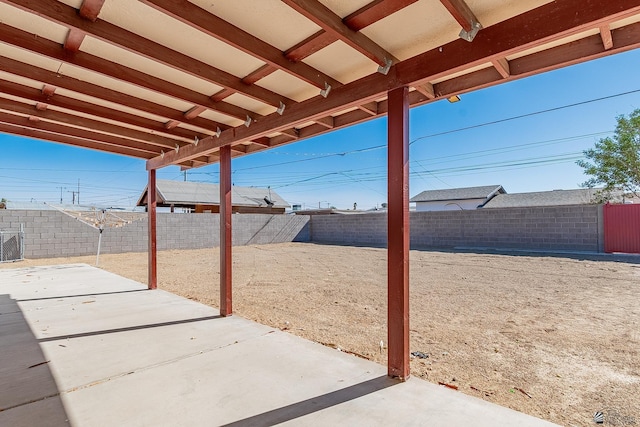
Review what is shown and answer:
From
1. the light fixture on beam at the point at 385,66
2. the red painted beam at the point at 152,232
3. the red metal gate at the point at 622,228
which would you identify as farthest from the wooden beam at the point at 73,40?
the red metal gate at the point at 622,228

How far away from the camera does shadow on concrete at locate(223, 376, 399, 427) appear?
169 centimetres

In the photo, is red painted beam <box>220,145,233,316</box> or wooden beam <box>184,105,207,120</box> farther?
red painted beam <box>220,145,233,316</box>

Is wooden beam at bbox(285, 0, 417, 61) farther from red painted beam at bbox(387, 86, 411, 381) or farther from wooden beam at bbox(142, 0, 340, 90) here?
red painted beam at bbox(387, 86, 411, 381)

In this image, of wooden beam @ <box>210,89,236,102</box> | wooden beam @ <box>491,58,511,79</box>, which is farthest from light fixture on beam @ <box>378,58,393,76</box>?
wooden beam @ <box>210,89,236,102</box>

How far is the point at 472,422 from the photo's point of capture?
65.7 inches

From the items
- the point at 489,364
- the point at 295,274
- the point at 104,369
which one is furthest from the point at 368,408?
the point at 295,274

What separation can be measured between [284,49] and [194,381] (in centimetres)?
223

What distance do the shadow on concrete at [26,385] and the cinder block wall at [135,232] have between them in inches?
344

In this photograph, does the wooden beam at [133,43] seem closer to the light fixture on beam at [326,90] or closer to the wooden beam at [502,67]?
the light fixture on beam at [326,90]

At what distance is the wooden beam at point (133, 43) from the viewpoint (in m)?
1.64

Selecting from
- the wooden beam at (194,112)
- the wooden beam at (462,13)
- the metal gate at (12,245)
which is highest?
the wooden beam at (194,112)

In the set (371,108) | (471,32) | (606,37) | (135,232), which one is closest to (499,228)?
(371,108)

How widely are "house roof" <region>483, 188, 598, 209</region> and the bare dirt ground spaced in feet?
47.2

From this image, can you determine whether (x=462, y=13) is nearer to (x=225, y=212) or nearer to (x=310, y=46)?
(x=310, y=46)
